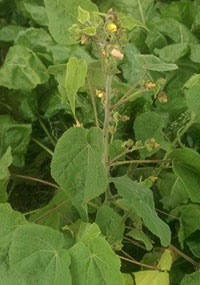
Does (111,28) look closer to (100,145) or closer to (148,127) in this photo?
(100,145)

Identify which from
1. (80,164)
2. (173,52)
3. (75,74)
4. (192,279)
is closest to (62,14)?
(75,74)

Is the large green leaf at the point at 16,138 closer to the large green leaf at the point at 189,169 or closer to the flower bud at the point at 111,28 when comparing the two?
the large green leaf at the point at 189,169

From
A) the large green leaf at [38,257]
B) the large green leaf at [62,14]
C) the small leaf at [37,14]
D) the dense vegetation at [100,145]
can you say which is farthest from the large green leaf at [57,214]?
the small leaf at [37,14]

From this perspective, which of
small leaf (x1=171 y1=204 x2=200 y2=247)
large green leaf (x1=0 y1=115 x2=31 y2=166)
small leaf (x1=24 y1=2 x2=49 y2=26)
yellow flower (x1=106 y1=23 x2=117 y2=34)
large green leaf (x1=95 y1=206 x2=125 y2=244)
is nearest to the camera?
yellow flower (x1=106 y1=23 x2=117 y2=34)

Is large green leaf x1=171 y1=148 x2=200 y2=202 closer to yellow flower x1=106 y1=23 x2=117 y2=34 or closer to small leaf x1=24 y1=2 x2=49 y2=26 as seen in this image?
yellow flower x1=106 y1=23 x2=117 y2=34

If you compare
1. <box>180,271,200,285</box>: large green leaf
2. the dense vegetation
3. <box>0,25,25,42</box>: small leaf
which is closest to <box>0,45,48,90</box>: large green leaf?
the dense vegetation

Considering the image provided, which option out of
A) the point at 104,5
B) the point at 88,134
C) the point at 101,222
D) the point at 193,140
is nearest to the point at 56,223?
the point at 101,222
